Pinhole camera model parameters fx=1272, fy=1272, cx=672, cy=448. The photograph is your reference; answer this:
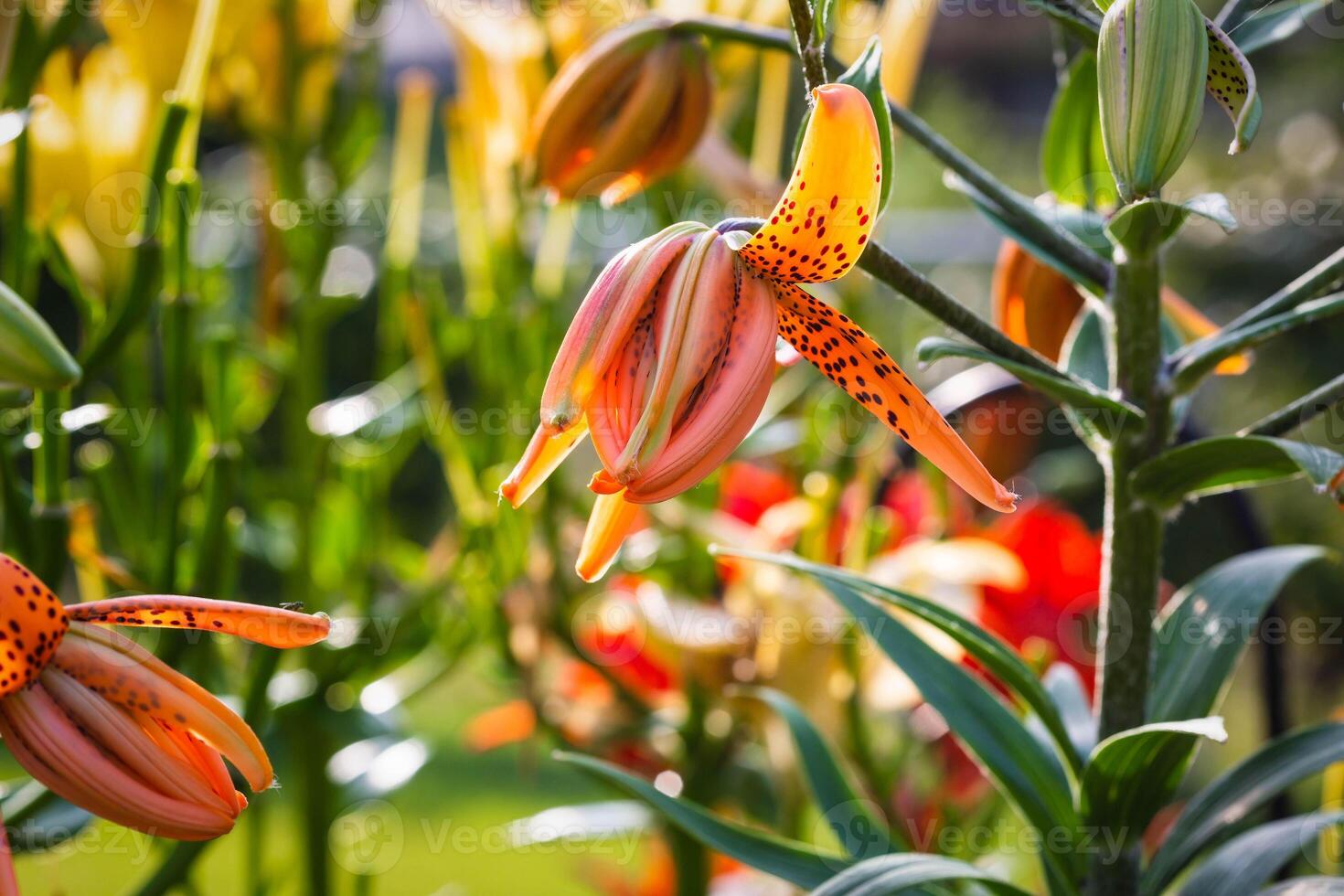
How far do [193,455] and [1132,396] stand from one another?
0.36m

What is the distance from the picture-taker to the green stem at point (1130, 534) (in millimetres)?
347

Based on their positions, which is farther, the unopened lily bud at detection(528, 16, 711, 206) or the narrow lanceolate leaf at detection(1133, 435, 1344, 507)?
the unopened lily bud at detection(528, 16, 711, 206)

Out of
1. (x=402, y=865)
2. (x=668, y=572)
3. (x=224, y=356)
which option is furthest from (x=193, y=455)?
(x=402, y=865)

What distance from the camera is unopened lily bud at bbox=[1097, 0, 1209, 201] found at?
26 cm

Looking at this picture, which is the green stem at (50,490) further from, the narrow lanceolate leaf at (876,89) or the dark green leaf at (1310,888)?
the dark green leaf at (1310,888)

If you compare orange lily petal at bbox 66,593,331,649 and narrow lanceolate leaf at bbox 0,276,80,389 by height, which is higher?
narrow lanceolate leaf at bbox 0,276,80,389

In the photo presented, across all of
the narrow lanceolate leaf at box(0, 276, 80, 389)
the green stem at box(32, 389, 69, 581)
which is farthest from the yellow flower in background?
the narrow lanceolate leaf at box(0, 276, 80, 389)

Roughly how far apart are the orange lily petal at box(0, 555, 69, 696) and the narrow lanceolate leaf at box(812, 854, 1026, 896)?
19cm

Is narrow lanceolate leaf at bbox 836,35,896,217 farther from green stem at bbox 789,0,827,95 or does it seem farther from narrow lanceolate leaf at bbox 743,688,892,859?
A: narrow lanceolate leaf at bbox 743,688,892,859

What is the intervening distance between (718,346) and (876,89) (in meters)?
0.08

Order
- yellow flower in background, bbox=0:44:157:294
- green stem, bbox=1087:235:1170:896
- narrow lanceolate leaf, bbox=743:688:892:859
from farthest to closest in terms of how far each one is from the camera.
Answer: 1. yellow flower in background, bbox=0:44:157:294
2. narrow lanceolate leaf, bbox=743:688:892:859
3. green stem, bbox=1087:235:1170:896

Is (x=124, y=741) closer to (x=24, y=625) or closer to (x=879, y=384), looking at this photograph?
(x=24, y=625)

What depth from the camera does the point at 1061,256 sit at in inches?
14.0

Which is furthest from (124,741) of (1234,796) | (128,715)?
(1234,796)
